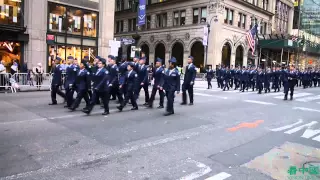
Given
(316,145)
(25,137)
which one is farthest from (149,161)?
(316,145)

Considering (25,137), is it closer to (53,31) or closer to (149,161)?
(149,161)

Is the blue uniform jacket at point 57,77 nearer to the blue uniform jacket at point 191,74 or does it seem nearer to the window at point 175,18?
the blue uniform jacket at point 191,74

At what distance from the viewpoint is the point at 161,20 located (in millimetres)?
43125

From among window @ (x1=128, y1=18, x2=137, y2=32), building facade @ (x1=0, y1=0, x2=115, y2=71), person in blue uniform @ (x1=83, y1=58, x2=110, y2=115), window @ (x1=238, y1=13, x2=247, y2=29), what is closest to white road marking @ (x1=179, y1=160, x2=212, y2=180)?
person in blue uniform @ (x1=83, y1=58, x2=110, y2=115)

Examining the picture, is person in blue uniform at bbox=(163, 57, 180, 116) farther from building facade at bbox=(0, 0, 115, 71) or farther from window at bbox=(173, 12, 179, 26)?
window at bbox=(173, 12, 179, 26)

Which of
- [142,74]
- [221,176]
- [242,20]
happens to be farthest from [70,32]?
[242,20]

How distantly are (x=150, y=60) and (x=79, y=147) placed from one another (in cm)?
3968

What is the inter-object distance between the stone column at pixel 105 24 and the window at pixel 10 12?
266 inches

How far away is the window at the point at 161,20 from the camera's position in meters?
42.7

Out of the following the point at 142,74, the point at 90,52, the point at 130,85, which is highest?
the point at 90,52

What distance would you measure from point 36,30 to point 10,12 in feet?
6.85

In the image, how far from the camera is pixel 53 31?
22.7 meters

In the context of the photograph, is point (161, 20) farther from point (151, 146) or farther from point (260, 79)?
point (151, 146)

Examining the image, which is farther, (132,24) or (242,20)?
(132,24)
